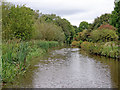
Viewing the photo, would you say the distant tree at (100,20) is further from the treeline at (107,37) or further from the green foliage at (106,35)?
the green foliage at (106,35)

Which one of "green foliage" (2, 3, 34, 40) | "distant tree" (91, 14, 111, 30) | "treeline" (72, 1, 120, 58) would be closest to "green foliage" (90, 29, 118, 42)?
"treeline" (72, 1, 120, 58)

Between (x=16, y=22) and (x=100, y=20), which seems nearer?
(x=16, y=22)

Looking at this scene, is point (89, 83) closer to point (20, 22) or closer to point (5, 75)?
point (5, 75)

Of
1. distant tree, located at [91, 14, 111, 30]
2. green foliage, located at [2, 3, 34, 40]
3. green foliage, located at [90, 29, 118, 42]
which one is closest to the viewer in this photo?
green foliage, located at [2, 3, 34, 40]

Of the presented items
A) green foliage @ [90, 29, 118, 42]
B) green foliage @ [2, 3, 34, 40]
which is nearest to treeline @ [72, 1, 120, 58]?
green foliage @ [90, 29, 118, 42]

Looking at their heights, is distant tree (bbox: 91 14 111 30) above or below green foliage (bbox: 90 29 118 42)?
above

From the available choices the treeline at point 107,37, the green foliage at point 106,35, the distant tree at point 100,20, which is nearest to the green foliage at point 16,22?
the treeline at point 107,37

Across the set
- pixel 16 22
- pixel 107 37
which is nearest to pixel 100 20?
pixel 107 37

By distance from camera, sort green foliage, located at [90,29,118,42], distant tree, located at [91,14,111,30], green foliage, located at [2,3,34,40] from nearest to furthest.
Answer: green foliage, located at [2,3,34,40] → green foliage, located at [90,29,118,42] → distant tree, located at [91,14,111,30]

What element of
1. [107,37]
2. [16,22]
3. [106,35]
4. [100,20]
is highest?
[100,20]

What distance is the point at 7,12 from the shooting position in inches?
560

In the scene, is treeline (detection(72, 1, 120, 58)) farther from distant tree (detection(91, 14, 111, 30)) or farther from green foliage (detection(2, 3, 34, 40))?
green foliage (detection(2, 3, 34, 40))

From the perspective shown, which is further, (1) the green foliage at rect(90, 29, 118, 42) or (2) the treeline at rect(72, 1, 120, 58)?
(1) the green foliage at rect(90, 29, 118, 42)

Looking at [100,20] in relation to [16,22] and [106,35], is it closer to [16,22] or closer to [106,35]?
[106,35]
